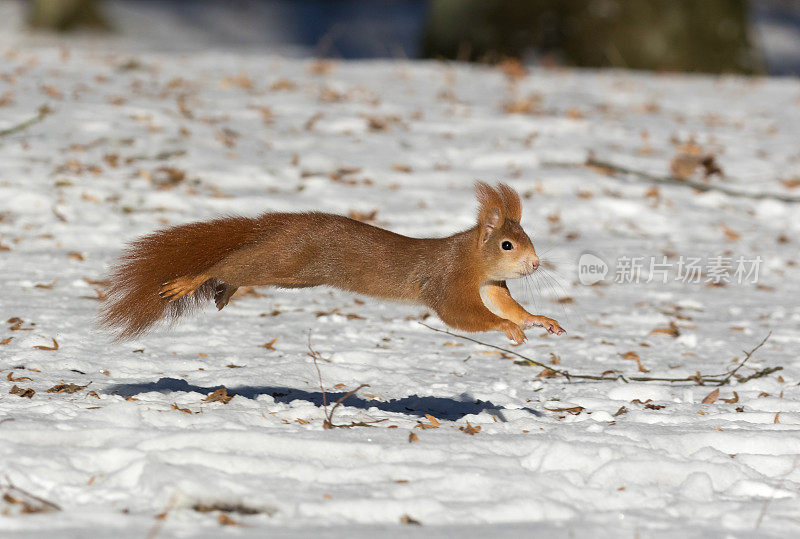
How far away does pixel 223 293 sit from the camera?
3.11m

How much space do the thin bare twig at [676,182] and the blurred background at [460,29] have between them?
3.38 m

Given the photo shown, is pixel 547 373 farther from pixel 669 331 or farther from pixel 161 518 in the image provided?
pixel 161 518

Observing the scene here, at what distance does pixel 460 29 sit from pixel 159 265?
8835mm

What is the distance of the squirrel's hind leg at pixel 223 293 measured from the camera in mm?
3092

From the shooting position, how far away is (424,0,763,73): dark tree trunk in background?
35.0ft

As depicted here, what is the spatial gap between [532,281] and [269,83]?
174 inches

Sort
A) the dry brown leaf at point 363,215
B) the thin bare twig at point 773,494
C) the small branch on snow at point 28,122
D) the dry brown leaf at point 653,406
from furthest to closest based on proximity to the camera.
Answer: the small branch on snow at point 28,122 < the dry brown leaf at point 363,215 < the dry brown leaf at point 653,406 < the thin bare twig at point 773,494

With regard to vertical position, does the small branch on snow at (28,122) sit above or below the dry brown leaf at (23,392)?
above

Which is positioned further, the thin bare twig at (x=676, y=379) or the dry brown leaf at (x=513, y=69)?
the dry brown leaf at (x=513, y=69)

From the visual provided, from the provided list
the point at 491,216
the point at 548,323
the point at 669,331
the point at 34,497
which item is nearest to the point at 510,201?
the point at 491,216

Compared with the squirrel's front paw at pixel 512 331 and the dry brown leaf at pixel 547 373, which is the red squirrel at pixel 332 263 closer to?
the squirrel's front paw at pixel 512 331

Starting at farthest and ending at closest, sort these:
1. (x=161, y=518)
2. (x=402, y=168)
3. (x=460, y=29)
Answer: (x=460, y=29)
(x=402, y=168)
(x=161, y=518)

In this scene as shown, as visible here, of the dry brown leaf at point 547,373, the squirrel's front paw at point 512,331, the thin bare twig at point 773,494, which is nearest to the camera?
the thin bare twig at point 773,494

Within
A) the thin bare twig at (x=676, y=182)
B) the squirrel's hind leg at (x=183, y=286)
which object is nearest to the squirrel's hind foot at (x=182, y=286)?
the squirrel's hind leg at (x=183, y=286)
